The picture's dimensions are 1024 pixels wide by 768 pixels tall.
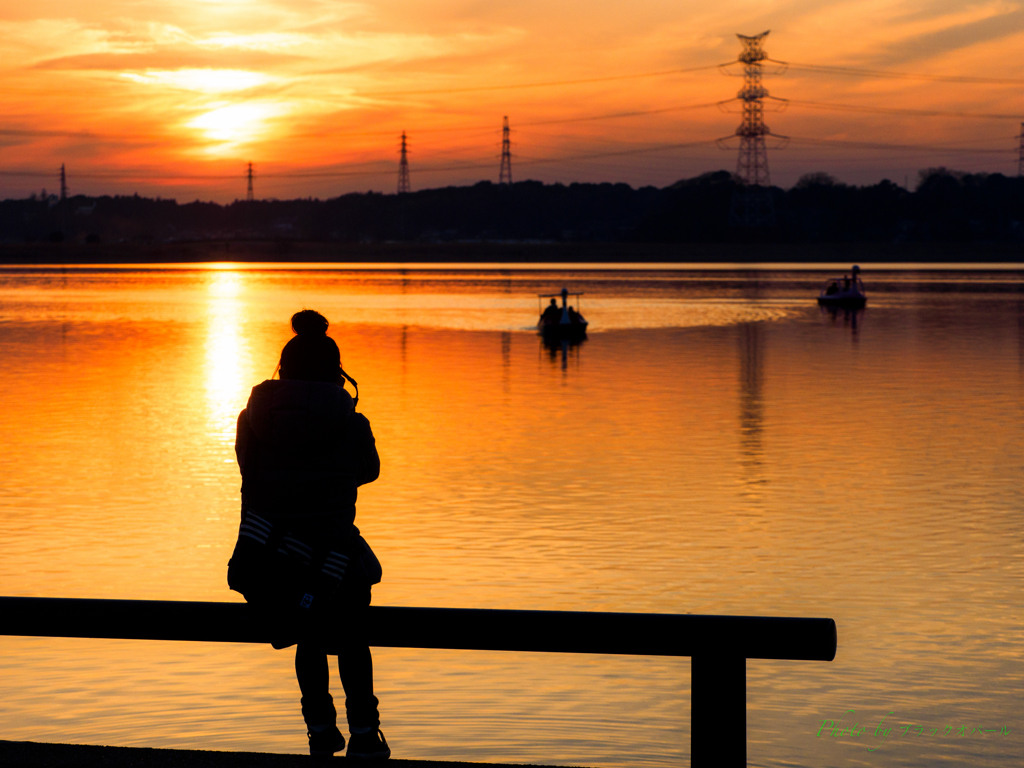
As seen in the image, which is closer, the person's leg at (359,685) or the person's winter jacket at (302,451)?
the person's winter jacket at (302,451)

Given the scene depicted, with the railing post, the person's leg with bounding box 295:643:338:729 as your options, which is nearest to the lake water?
the person's leg with bounding box 295:643:338:729

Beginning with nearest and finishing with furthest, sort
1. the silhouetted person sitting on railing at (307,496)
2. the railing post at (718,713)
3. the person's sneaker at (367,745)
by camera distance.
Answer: the railing post at (718,713) < the silhouetted person sitting on railing at (307,496) < the person's sneaker at (367,745)

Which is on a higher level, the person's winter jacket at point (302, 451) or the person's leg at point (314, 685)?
the person's winter jacket at point (302, 451)

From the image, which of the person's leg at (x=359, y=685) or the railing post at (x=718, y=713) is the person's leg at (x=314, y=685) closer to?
Answer: the person's leg at (x=359, y=685)

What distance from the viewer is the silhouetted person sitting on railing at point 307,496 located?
593cm

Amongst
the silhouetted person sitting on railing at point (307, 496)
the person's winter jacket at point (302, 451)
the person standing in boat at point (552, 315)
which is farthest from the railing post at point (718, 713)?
the person standing in boat at point (552, 315)

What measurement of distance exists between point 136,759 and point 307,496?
4.47 feet

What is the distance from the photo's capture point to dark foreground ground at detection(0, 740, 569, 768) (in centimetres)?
533

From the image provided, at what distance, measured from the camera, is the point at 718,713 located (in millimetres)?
5270

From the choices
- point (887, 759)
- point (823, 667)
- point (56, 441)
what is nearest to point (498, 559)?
point (823, 667)

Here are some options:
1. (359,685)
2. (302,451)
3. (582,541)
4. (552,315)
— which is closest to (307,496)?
(302,451)

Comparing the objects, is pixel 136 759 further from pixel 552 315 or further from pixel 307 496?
pixel 552 315

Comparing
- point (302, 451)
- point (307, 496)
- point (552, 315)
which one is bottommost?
point (552, 315)

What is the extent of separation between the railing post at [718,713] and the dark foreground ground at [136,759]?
34.4 inches
